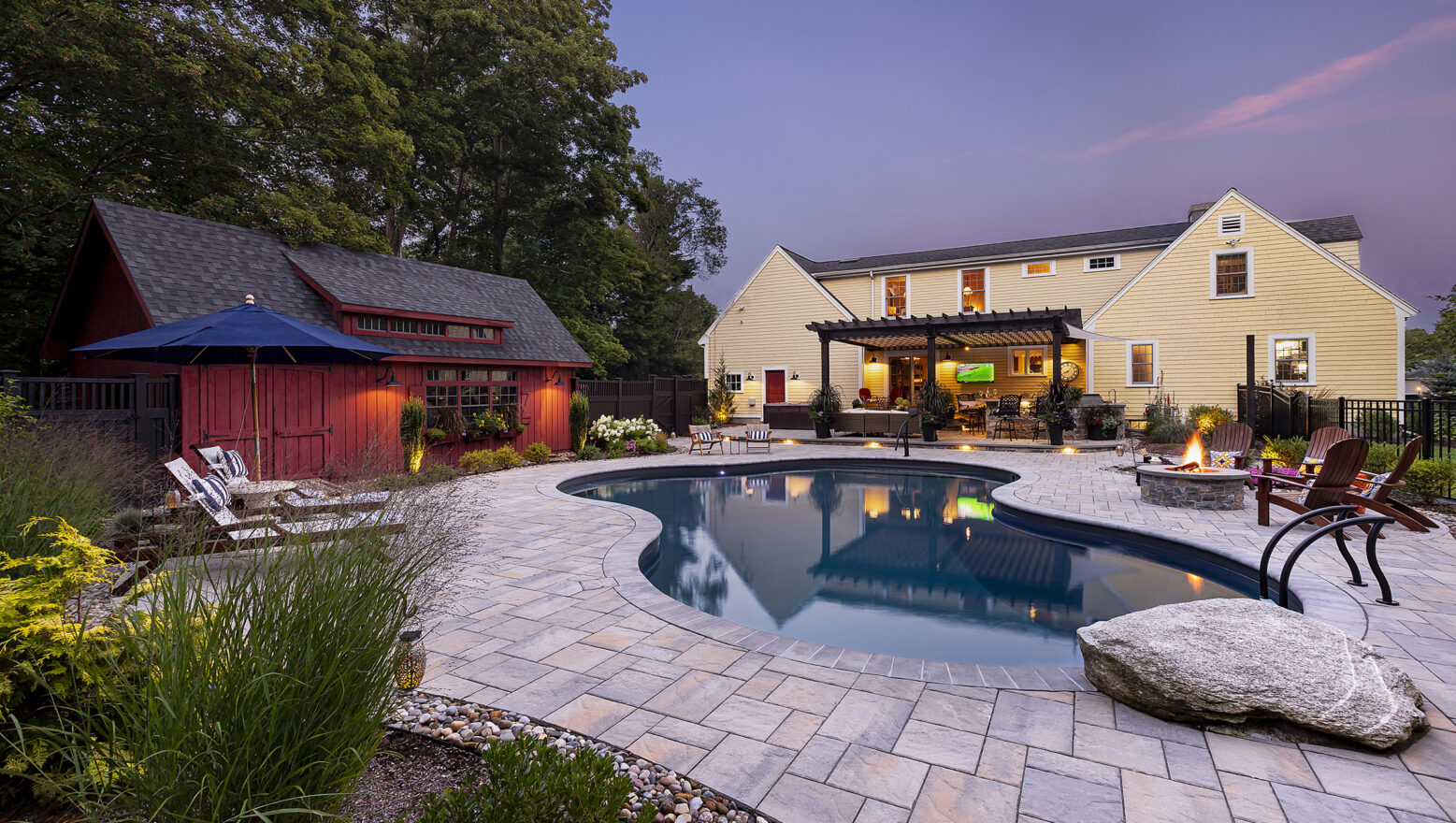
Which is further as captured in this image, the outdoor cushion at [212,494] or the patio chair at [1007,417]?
the patio chair at [1007,417]

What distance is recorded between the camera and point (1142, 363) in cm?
1725

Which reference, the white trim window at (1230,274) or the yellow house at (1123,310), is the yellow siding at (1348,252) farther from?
the white trim window at (1230,274)

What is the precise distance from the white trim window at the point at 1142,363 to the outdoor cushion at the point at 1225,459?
1012 cm

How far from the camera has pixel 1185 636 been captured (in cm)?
293

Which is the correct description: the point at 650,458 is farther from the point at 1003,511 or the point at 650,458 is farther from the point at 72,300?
the point at 72,300

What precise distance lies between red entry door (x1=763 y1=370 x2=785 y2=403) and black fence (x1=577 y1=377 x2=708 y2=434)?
2372mm

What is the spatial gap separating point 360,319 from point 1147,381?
19510 millimetres

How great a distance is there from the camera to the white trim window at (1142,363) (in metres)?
17.0

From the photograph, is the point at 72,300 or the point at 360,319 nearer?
the point at 72,300

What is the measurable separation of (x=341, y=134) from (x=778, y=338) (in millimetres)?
13633

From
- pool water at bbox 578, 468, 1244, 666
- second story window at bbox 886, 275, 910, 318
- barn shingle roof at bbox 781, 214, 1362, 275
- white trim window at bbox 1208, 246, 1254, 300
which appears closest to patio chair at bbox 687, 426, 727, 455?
pool water at bbox 578, 468, 1244, 666

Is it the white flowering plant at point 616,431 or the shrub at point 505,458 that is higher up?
the white flowering plant at point 616,431

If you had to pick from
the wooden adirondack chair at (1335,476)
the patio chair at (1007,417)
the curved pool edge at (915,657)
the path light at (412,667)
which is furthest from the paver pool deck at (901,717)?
the patio chair at (1007,417)

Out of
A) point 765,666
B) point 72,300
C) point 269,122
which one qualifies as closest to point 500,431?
point 72,300
